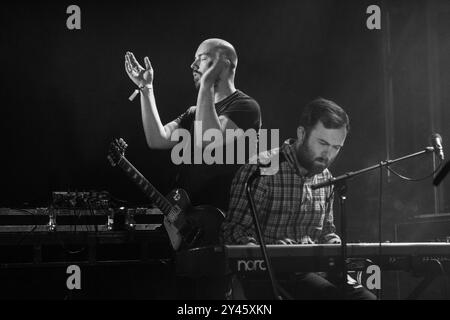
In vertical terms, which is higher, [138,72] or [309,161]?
[138,72]

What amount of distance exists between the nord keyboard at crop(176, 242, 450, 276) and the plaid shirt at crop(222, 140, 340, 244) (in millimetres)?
410

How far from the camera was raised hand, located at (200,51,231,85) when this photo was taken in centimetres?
393

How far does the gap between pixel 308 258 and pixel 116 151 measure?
5.17 feet

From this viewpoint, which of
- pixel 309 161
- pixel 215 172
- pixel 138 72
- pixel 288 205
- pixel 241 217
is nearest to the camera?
pixel 241 217

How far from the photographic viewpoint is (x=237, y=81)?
157 inches

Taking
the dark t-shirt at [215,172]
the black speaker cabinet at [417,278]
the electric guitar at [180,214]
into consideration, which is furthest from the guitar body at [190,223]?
the black speaker cabinet at [417,278]

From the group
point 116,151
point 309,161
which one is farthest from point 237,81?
point 116,151

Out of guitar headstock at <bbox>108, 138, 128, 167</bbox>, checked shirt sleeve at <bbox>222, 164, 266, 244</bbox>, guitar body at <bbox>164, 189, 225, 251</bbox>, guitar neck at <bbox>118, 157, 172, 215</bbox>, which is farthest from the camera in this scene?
guitar headstock at <bbox>108, 138, 128, 167</bbox>

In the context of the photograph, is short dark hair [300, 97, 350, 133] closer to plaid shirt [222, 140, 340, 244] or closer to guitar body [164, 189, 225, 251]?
plaid shirt [222, 140, 340, 244]

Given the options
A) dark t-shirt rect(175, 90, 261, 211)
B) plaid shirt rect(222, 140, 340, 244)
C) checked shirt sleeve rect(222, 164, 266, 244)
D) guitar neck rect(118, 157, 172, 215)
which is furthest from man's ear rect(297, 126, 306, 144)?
guitar neck rect(118, 157, 172, 215)

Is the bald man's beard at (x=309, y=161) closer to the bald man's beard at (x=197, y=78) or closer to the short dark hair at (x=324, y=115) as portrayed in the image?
the short dark hair at (x=324, y=115)

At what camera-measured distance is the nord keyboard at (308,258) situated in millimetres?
2748

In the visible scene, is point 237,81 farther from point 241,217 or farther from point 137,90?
point 241,217
